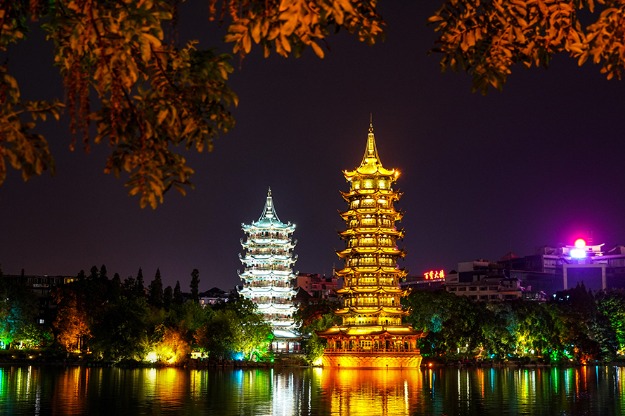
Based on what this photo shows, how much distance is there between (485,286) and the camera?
5157 inches

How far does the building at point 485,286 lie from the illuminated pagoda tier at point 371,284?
58.8 metres

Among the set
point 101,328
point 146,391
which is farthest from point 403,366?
point 146,391

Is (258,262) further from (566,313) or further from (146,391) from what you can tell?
(146,391)

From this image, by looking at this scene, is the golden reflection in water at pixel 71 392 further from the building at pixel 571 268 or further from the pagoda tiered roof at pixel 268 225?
the building at pixel 571 268

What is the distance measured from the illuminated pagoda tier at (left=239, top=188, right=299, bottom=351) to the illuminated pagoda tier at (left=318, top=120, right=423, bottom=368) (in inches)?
886

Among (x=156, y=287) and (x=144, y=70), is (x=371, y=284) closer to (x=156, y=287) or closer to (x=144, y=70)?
(x=156, y=287)

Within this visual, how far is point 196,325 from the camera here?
2835 inches

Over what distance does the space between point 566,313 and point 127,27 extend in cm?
8492

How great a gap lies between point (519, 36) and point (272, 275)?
8924cm

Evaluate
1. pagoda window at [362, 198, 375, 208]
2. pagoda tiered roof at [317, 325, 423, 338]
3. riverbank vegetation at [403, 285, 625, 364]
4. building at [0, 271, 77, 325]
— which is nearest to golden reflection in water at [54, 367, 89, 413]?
pagoda tiered roof at [317, 325, 423, 338]

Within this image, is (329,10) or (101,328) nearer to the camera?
(329,10)

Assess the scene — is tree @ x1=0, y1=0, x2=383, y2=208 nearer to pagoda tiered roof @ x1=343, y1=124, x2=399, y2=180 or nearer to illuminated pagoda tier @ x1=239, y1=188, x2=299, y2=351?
pagoda tiered roof @ x1=343, y1=124, x2=399, y2=180

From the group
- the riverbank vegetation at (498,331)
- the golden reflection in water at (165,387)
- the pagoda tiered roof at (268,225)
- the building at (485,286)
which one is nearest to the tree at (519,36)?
the golden reflection in water at (165,387)

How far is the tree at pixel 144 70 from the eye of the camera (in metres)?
6.77
